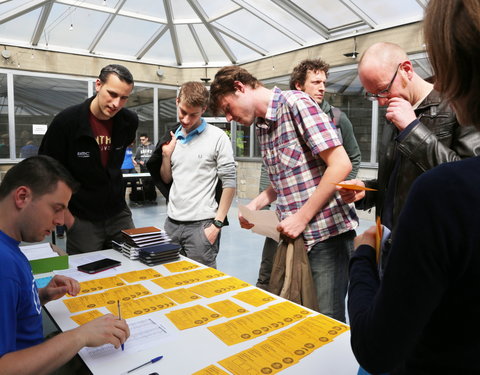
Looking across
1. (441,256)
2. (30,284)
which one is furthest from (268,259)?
(441,256)

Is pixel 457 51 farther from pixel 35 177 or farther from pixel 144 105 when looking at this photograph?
pixel 144 105

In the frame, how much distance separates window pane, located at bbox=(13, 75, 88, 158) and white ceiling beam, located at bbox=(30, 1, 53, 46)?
791 mm

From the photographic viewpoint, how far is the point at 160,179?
2.66 m

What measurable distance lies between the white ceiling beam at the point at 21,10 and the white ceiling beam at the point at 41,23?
3.9 inches

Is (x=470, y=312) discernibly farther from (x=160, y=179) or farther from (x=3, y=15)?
(x=3, y=15)

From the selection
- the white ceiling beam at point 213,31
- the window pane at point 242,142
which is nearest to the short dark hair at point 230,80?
the white ceiling beam at point 213,31

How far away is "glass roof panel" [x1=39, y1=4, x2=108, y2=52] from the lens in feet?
22.9

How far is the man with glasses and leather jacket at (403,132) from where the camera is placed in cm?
124

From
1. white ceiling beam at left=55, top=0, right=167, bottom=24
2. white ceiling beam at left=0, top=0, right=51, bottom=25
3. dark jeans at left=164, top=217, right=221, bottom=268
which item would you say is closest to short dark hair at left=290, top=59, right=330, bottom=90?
dark jeans at left=164, top=217, right=221, bottom=268

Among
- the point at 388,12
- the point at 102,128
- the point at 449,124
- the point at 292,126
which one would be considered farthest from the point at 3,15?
the point at 449,124

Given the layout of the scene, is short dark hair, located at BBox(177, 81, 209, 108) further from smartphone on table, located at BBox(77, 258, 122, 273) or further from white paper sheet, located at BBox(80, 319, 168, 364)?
white paper sheet, located at BBox(80, 319, 168, 364)

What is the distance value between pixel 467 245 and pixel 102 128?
2235mm

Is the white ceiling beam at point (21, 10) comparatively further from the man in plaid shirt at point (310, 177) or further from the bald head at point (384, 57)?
the bald head at point (384, 57)

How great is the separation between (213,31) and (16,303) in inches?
313
